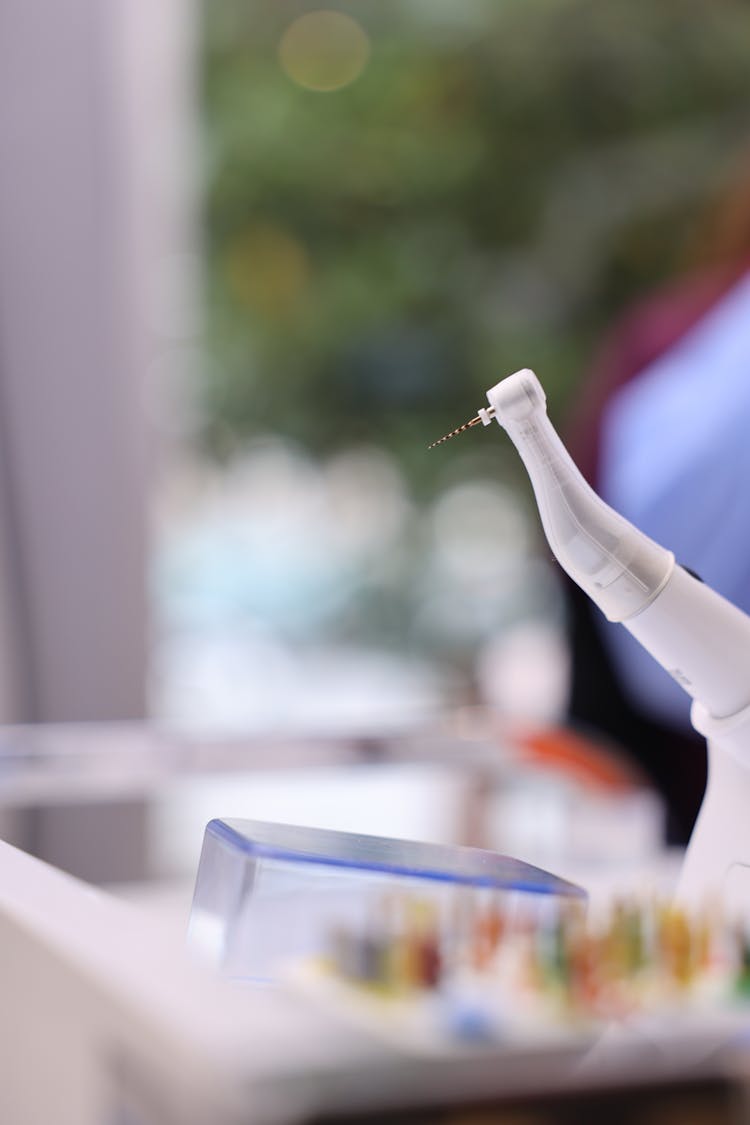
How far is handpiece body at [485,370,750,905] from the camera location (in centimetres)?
24

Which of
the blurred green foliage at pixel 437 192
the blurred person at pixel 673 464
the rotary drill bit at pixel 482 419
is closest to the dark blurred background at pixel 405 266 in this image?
the blurred green foliage at pixel 437 192

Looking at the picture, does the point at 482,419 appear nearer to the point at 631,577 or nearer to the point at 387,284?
the point at 631,577

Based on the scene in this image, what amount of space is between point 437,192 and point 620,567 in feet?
6.78

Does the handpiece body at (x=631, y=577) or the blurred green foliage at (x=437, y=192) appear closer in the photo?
Answer: the handpiece body at (x=631, y=577)

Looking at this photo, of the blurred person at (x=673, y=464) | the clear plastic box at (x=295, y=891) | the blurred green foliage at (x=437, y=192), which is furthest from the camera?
the blurred green foliage at (x=437, y=192)

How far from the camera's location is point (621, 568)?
24 centimetres

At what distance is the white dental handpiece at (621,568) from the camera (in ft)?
0.77

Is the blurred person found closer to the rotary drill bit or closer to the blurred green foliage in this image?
the rotary drill bit

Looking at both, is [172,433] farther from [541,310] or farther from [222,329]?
[541,310]

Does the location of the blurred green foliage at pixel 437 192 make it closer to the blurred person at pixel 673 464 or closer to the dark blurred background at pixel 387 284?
the dark blurred background at pixel 387 284

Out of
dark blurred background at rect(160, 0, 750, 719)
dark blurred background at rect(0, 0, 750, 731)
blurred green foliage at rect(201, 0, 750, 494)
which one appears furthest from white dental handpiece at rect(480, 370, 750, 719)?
blurred green foliage at rect(201, 0, 750, 494)

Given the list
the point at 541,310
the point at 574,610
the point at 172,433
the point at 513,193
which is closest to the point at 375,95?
the point at 513,193

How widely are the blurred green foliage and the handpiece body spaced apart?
1.75 m

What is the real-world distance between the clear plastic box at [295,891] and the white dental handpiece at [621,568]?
0.16 feet
